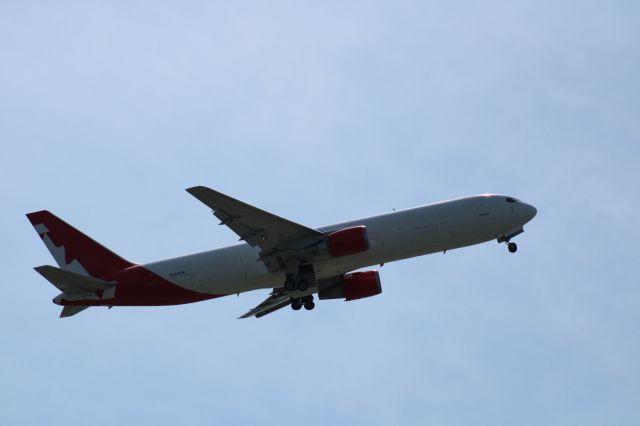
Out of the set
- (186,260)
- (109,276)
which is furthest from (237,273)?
(109,276)

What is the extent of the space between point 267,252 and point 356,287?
291 inches

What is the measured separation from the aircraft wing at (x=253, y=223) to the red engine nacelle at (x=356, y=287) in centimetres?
669

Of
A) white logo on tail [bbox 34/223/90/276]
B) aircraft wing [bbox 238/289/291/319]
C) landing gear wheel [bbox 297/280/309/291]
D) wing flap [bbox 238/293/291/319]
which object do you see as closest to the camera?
landing gear wheel [bbox 297/280/309/291]

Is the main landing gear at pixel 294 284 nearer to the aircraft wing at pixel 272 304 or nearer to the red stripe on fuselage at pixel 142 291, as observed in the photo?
the red stripe on fuselage at pixel 142 291

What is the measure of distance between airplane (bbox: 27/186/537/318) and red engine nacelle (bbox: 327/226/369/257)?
0.17ft

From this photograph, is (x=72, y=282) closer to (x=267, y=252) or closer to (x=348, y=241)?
(x=267, y=252)

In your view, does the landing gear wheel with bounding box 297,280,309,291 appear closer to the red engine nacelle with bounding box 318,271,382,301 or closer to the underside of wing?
the underside of wing

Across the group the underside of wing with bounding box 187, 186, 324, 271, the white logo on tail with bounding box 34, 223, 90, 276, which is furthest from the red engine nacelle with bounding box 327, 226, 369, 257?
the white logo on tail with bounding box 34, 223, 90, 276

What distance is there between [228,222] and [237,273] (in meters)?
4.04

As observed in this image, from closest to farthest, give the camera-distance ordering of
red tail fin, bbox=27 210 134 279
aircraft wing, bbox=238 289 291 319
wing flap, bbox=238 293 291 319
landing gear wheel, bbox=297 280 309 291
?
1. landing gear wheel, bbox=297 280 309 291
2. red tail fin, bbox=27 210 134 279
3. aircraft wing, bbox=238 289 291 319
4. wing flap, bbox=238 293 291 319

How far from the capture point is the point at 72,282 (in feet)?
175

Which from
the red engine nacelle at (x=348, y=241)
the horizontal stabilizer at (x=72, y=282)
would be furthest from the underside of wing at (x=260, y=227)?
the horizontal stabilizer at (x=72, y=282)

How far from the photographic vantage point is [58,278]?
52781mm

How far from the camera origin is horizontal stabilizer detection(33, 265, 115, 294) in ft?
170
